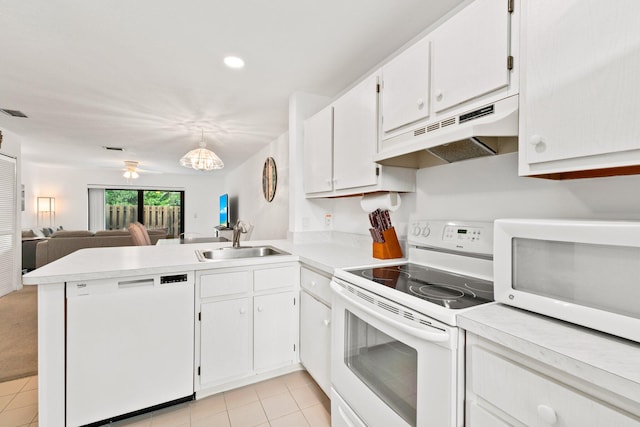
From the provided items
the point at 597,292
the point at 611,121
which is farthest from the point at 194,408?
the point at 611,121

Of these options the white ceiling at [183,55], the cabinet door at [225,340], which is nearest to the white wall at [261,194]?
the white ceiling at [183,55]

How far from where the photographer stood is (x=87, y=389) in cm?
143

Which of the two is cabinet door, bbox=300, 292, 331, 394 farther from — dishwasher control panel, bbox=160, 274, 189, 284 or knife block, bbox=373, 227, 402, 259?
dishwasher control panel, bbox=160, 274, 189, 284

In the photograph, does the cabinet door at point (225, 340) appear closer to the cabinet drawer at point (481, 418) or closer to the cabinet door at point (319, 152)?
the cabinet door at point (319, 152)

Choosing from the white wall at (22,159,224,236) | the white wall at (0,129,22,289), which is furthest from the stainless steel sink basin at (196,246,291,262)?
the white wall at (22,159,224,236)

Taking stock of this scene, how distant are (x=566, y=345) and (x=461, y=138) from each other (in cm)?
A: 76

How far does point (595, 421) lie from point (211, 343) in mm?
1749

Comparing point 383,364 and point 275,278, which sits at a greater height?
point 275,278

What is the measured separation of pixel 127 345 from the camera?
1510 mm

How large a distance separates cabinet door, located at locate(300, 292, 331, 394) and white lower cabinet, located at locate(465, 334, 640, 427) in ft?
3.04

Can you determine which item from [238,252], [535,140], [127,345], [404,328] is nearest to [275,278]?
[238,252]

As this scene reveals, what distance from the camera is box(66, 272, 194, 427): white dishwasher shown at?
1.42 meters

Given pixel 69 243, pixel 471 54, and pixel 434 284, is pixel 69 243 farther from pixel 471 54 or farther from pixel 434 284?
pixel 471 54

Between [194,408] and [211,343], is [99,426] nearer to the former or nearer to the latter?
[194,408]
